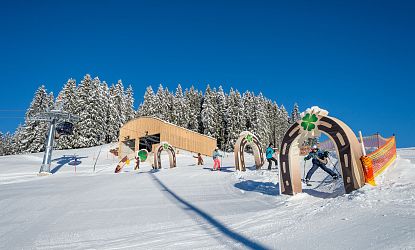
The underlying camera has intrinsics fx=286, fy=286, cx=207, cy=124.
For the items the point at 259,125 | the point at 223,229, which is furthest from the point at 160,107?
the point at 223,229

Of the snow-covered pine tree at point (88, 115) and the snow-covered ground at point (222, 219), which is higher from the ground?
the snow-covered pine tree at point (88, 115)

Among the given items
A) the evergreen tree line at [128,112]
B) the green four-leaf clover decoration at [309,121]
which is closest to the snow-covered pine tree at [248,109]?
the evergreen tree line at [128,112]

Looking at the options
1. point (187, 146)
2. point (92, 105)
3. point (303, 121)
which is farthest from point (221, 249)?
point (92, 105)

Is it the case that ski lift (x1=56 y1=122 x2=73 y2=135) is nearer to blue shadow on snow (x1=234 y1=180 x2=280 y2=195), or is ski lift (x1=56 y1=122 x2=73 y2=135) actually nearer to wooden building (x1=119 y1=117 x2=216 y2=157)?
wooden building (x1=119 y1=117 x2=216 y2=157)

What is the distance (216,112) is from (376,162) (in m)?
50.7

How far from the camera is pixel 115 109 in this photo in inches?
2159

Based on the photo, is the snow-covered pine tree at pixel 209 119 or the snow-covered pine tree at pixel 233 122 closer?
the snow-covered pine tree at pixel 233 122

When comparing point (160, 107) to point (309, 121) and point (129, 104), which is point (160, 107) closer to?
point (129, 104)

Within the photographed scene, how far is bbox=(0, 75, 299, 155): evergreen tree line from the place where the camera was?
47.5 meters

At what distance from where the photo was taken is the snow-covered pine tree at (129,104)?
61.8m

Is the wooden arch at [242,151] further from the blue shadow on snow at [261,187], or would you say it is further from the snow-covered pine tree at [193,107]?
the snow-covered pine tree at [193,107]

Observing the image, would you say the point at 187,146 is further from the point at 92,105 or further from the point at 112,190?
the point at 112,190

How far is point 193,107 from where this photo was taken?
209 feet

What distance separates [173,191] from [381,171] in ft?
23.9
